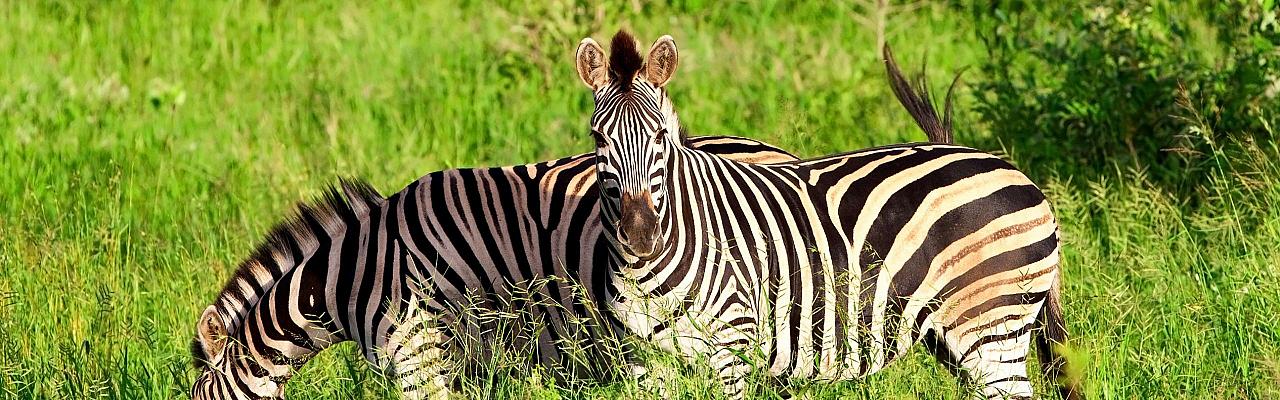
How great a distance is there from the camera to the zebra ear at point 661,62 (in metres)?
4.04

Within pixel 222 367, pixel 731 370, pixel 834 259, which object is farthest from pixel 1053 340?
pixel 222 367

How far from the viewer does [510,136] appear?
8500 millimetres

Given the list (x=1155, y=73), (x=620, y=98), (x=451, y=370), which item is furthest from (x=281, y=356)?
(x=1155, y=73)

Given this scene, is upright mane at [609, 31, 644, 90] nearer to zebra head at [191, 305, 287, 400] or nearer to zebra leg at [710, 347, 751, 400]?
zebra leg at [710, 347, 751, 400]

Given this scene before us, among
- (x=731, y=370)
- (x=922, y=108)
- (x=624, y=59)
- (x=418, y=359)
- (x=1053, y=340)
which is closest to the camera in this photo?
(x=624, y=59)

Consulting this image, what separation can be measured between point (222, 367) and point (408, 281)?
2.07ft

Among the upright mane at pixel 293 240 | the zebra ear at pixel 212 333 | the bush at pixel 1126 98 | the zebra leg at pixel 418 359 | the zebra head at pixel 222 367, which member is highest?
the upright mane at pixel 293 240

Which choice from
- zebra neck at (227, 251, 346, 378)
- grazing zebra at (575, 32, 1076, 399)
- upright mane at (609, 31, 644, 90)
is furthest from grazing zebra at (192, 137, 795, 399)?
upright mane at (609, 31, 644, 90)

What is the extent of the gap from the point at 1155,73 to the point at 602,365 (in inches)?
158

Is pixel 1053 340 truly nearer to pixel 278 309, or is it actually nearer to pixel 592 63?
pixel 592 63

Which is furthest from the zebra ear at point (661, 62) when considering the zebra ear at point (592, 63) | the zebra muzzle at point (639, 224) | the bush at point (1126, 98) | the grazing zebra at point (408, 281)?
the bush at point (1126, 98)

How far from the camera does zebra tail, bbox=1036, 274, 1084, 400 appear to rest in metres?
4.72

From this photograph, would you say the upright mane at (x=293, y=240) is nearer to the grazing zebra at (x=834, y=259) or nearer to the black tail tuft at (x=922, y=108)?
the grazing zebra at (x=834, y=259)

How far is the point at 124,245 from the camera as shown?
6785 mm
